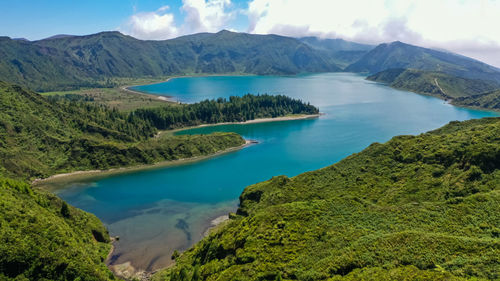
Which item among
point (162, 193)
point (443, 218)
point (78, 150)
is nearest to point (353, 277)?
point (443, 218)

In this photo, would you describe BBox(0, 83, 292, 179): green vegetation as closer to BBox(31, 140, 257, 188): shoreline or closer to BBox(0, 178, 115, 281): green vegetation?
BBox(31, 140, 257, 188): shoreline

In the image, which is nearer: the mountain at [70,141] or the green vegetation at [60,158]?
the green vegetation at [60,158]

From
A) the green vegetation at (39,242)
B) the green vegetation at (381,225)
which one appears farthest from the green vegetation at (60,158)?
the green vegetation at (381,225)

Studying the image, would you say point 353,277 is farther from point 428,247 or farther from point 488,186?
point 488,186

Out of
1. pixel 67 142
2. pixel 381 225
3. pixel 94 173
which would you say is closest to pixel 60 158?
pixel 67 142

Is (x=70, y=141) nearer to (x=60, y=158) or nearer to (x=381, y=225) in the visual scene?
(x=60, y=158)

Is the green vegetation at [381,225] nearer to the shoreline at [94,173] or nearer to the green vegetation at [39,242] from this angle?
the green vegetation at [39,242]
